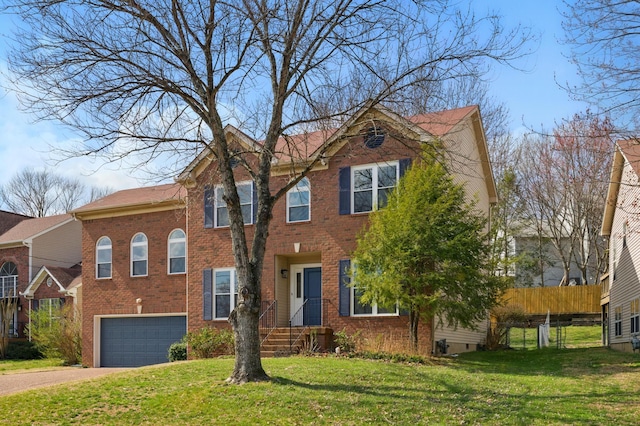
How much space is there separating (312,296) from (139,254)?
7.80 m

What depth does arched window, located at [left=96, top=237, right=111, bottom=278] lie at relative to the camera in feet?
91.8

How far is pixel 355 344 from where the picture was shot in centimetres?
2038

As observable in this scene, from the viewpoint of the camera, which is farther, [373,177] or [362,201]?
[362,201]

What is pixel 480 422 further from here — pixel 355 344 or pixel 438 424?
pixel 355 344

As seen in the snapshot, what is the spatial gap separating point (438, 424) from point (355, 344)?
9.53m

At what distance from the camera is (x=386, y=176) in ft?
70.3

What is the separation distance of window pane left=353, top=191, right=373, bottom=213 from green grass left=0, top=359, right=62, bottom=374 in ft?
45.5

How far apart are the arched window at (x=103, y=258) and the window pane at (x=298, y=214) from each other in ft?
28.9

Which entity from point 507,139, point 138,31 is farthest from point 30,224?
point 138,31

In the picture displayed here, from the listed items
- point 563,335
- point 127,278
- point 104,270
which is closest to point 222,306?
point 127,278

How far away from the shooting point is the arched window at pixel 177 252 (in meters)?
26.4

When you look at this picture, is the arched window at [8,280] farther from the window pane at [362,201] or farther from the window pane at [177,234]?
the window pane at [362,201]

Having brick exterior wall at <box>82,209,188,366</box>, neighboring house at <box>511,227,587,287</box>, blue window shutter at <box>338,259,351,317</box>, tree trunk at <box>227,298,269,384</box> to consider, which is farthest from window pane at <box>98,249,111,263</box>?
neighboring house at <box>511,227,587,287</box>

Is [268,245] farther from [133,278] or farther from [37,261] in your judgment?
[37,261]
